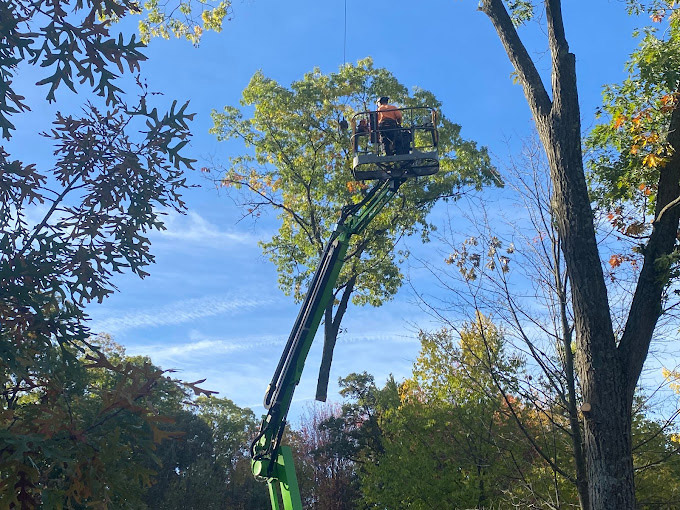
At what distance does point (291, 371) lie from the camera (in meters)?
8.26

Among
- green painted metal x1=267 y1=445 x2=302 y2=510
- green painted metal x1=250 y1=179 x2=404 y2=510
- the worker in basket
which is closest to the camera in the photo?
green painted metal x1=267 y1=445 x2=302 y2=510

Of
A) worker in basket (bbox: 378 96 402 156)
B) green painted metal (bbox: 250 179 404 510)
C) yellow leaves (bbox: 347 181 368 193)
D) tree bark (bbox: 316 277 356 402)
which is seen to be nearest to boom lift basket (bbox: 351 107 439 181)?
worker in basket (bbox: 378 96 402 156)

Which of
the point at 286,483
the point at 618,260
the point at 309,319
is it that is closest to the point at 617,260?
the point at 618,260

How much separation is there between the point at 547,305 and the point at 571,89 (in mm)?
3233

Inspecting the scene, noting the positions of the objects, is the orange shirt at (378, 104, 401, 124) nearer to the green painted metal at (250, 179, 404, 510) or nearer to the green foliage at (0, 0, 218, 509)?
the green painted metal at (250, 179, 404, 510)

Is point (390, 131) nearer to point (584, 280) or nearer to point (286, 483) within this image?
point (584, 280)

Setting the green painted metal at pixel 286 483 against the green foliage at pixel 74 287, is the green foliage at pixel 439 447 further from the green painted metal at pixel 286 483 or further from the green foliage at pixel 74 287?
the green foliage at pixel 74 287

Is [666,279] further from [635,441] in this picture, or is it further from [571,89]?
[635,441]

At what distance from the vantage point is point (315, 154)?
1975 centimetres

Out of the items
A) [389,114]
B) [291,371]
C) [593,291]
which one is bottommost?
[291,371]

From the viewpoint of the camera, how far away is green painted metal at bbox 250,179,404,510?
318 inches

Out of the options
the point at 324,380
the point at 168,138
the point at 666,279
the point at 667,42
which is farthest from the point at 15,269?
the point at 324,380

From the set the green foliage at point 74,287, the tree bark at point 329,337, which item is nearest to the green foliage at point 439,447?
the tree bark at point 329,337

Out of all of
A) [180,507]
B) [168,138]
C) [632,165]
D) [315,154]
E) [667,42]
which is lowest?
[180,507]
